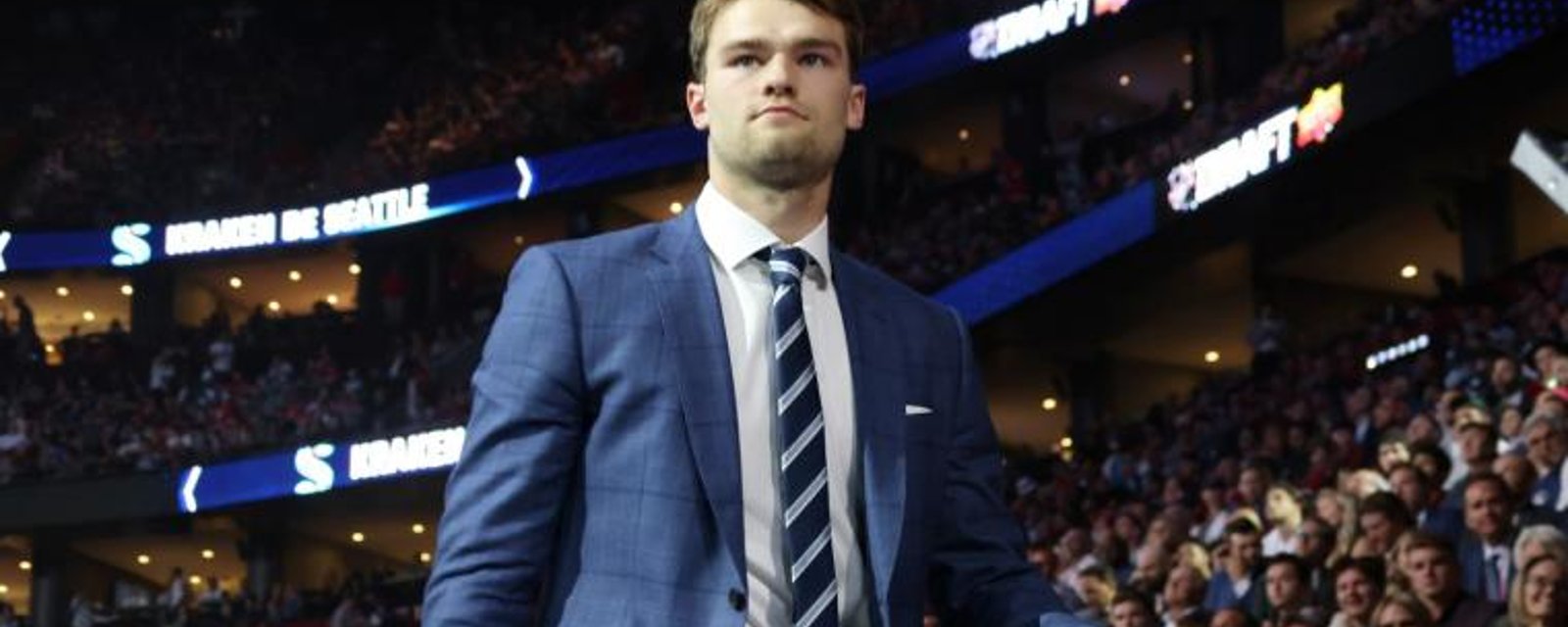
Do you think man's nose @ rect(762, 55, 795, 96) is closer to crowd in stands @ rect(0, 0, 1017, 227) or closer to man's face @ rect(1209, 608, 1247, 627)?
man's face @ rect(1209, 608, 1247, 627)

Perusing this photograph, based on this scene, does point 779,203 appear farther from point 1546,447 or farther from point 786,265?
point 1546,447

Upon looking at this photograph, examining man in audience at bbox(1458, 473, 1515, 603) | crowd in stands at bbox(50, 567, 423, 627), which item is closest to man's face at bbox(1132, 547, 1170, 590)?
man in audience at bbox(1458, 473, 1515, 603)

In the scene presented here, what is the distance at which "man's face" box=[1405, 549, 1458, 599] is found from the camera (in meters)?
7.13

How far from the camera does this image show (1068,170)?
2470 cm

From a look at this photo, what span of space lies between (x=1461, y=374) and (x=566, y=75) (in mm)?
21846

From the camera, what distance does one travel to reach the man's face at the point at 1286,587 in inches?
321

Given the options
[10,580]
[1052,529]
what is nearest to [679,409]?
[1052,529]

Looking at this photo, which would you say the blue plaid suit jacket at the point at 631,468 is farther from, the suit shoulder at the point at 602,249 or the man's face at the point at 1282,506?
→ the man's face at the point at 1282,506

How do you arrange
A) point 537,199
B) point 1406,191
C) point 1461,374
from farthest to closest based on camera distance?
1. point 537,199
2. point 1406,191
3. point 1461,374

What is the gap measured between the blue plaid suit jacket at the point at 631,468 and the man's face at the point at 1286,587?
5.67m

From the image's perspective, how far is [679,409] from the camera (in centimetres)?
255

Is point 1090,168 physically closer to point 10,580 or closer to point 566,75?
point 566,75

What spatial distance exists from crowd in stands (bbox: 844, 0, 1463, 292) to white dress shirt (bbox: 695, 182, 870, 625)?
53.0ft

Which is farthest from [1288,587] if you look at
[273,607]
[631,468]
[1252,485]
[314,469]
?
[314,469]
